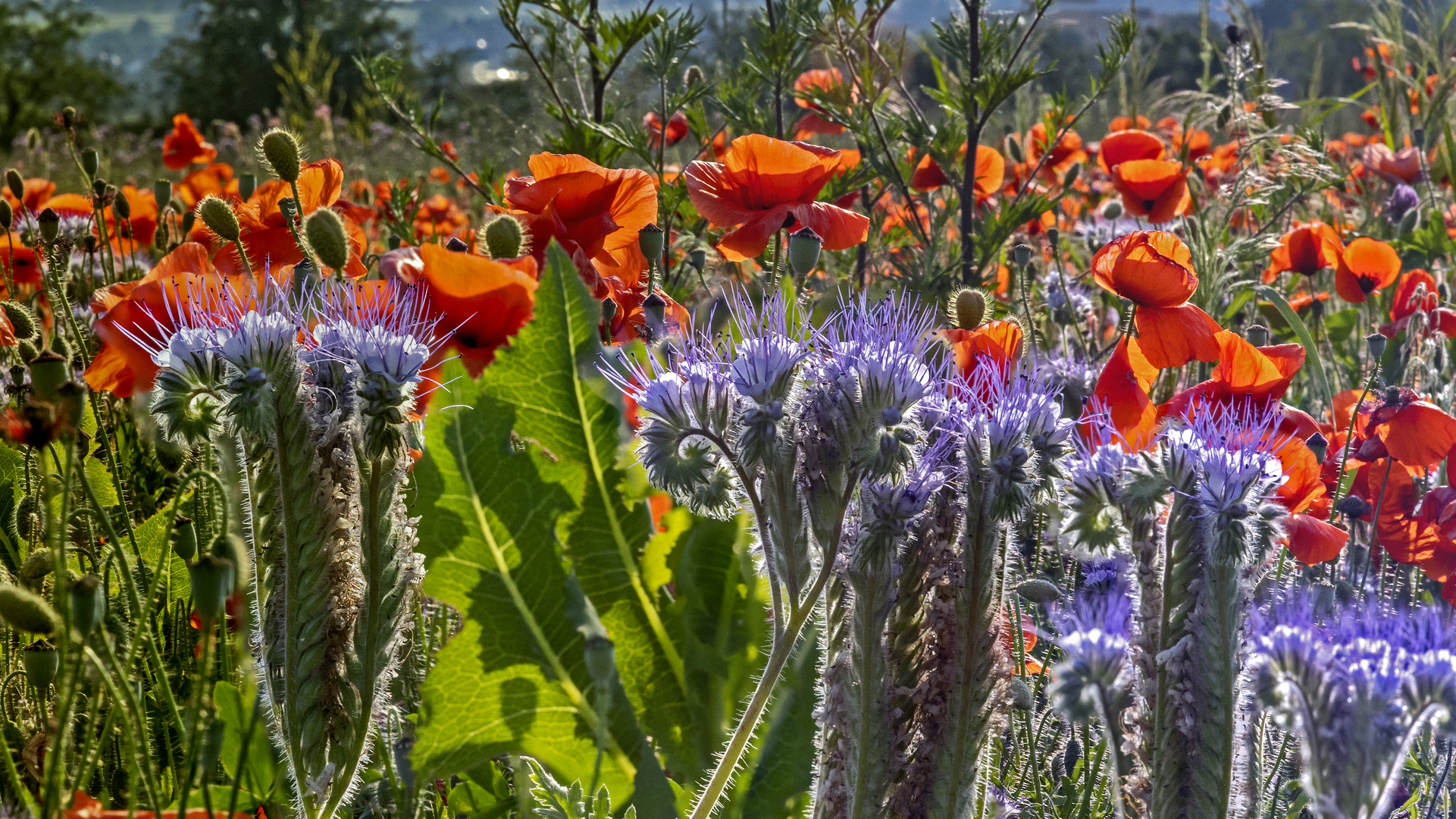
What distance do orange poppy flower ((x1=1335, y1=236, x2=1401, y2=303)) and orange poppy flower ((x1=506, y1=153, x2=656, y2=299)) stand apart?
6.29 ft

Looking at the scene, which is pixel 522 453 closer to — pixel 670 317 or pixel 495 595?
pixel 495 595

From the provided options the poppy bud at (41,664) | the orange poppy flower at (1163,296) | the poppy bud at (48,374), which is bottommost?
the poppy bud at (41,664)

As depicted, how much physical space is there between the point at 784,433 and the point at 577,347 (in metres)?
0.31

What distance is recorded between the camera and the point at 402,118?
2467mm

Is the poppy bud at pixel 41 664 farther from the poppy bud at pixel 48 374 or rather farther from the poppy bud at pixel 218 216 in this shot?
the poppy bud at pixel 218 216

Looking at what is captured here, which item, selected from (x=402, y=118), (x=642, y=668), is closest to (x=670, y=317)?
(x=642, y=668)

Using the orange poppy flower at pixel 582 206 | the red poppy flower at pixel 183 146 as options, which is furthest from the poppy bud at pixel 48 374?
the red poppy flower at pixel 183 146

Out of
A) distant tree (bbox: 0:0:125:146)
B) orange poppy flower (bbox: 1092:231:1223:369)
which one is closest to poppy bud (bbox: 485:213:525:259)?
orange poppy flower (bbox: 1092:231:1223:369)

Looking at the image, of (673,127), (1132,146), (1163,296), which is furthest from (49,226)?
(1132,146)

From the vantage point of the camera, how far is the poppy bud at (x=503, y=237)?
111 cm

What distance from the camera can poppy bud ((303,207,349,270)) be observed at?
1.10 m

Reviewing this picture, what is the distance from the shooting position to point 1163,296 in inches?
57.9

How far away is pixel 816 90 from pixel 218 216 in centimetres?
154

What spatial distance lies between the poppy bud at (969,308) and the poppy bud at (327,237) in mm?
776
